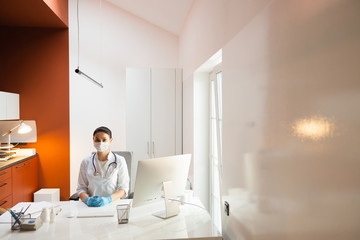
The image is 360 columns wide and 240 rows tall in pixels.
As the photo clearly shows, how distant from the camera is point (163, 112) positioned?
543 cm

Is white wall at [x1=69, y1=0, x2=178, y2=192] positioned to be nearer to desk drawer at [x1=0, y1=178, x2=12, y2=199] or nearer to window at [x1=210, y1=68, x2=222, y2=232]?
desk drawer at [x1=0, y1=178, x2=12, y2=199]

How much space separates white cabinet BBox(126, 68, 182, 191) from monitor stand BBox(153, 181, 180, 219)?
2926 millimetres

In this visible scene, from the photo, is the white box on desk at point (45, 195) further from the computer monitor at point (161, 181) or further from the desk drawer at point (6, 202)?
the computer monitor at point (161, 181)

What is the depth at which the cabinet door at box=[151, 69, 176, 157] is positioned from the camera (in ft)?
17.7

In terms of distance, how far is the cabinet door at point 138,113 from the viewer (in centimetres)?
534

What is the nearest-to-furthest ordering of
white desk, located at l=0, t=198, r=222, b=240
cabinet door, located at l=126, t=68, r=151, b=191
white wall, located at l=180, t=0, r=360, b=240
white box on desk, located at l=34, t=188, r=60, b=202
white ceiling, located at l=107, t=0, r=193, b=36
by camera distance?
white wall, located at l=180, t=0, r=360, b=240 < white desk, located at l=0, t=198, r=222, b=240 < white ceiling, located at l=107, t=0, r=193, b=36 < white box on desk, located at l=34, t=188, r=60, b=202 < cabinet door, located at l=126, t=68, r=151, b=191

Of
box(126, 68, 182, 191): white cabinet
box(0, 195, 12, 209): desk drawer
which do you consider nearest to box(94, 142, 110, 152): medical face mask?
box(0, 195, 12, 209): desk drawer

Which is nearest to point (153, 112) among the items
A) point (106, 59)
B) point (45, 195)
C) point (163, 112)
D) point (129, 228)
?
point (163, 112)

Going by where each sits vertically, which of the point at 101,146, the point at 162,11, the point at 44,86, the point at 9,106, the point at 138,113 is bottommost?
the point at 101,146

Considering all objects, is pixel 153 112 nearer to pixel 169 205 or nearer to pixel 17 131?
pixel 17 131

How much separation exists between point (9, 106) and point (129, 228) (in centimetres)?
353

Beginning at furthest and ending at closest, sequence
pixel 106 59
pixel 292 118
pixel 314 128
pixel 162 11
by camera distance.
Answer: pixel 106 59 < pixel 162 11 < pixel 292 118 < pixel 314 128

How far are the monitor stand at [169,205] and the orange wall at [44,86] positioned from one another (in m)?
3.38

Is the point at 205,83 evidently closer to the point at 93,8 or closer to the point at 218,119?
the point at 218,119
